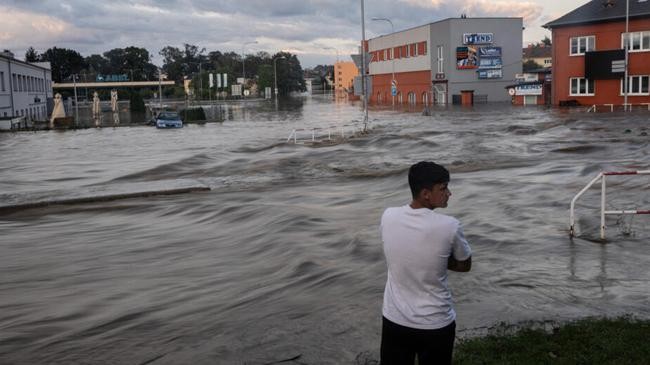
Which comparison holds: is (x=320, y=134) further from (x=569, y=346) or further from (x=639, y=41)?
(x=569, y=346)

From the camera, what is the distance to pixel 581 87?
6291 centimetres

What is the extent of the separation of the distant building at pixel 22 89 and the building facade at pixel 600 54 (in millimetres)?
50274

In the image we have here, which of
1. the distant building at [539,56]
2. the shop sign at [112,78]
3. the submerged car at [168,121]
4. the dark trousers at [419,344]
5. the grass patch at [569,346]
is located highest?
the distant building at [539,56]

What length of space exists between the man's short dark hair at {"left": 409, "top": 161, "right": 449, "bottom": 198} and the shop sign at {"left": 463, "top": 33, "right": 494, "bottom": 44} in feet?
273

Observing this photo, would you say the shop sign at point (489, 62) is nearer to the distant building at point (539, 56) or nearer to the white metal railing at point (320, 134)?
the white metal railing at point (320, 134)

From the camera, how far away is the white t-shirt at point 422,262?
4.33 m

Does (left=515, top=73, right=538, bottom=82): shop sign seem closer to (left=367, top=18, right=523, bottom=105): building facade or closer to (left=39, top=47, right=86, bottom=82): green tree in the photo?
(left=367, top=18, right=523, bottom=105): building facade

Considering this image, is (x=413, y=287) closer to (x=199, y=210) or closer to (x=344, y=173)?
(x=199, y=210)

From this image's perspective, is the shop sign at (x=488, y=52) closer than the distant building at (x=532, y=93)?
No

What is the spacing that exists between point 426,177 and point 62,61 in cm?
17915

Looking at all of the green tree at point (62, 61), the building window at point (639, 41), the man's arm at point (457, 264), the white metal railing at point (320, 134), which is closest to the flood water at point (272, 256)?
the man's arm at point (457, 264)

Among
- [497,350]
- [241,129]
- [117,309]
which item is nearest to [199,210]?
[117,309]

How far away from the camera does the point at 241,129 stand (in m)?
49.2

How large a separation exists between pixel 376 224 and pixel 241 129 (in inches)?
1433
